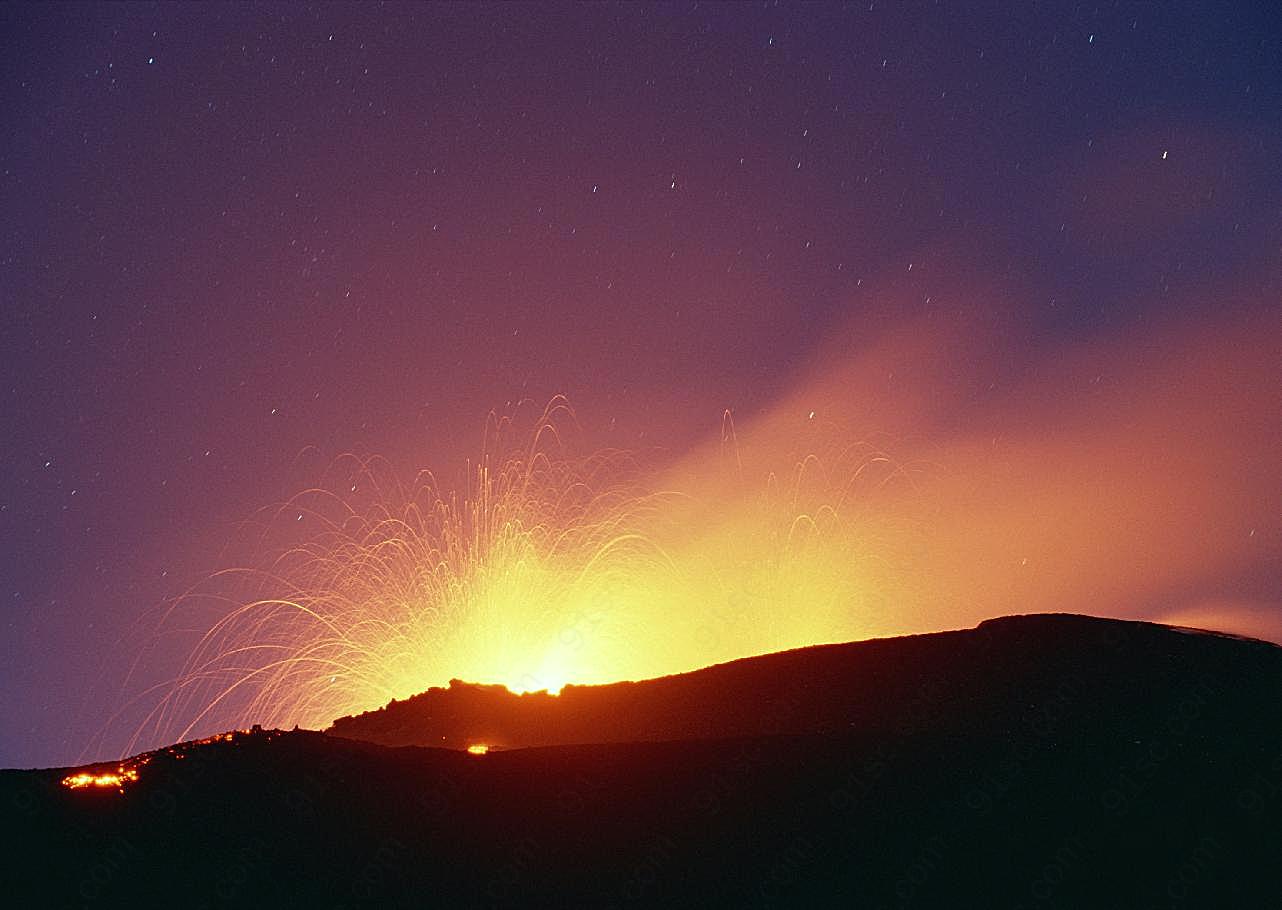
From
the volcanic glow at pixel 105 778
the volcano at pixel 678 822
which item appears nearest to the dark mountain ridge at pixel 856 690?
the volcano at pixel 678 822

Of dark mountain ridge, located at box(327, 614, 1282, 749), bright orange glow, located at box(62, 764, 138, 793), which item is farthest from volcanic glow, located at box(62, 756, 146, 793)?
dark mountain ridge, located at box(327, 614, 1282, 749)

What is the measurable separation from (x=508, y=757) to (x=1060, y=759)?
11505 millimetres

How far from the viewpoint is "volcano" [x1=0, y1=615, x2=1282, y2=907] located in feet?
57.0

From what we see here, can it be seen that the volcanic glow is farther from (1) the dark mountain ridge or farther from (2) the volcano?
(1) the dark mountain ridge

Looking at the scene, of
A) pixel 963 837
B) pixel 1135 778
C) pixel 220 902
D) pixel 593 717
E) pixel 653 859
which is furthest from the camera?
pixel 593 717

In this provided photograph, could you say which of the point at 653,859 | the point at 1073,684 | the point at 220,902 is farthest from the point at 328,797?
the point at 1073,684

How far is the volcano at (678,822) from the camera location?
17375 mm

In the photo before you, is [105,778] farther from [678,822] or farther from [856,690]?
[856,690]

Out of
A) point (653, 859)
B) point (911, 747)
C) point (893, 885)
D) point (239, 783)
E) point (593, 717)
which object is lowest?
point (893, 885)

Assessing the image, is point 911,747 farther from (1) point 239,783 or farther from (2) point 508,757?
(1) point 239,783

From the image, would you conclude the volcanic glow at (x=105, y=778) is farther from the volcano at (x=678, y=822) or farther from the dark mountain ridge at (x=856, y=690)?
the dark mountain ridge at (x=856, y=690)

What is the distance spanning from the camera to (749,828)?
63.7 feet

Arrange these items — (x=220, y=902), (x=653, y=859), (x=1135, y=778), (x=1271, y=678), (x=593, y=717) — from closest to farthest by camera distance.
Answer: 1. (x=220, y=902)
2. (x=653, y=859)
3. (x=1135, y=778)
4. (x=1271, y=678)
5. (x=593, y=717)

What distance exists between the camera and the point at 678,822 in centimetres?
1930
